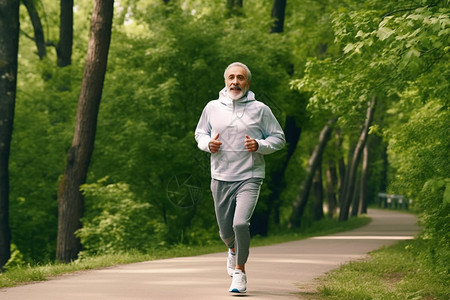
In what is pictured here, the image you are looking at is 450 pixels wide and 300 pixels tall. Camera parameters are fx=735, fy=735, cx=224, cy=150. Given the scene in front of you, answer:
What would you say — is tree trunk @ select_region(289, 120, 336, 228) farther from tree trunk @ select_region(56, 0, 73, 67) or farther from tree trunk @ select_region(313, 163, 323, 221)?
tree trunk @ select_region(56, 0, 73, 67)

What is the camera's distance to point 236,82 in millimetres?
6891

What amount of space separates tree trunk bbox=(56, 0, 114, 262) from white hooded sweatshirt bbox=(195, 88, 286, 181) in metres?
8.48

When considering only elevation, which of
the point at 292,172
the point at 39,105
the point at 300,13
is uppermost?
the point at 300,13

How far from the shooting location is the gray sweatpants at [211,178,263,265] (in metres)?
6.72

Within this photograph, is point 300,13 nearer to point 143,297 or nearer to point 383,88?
point 383,88

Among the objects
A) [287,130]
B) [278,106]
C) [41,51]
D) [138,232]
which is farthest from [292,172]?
[138,232]

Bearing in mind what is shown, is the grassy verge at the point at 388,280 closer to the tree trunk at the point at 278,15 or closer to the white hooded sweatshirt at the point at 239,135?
the white hooded sweatshirt at the point at 239,135

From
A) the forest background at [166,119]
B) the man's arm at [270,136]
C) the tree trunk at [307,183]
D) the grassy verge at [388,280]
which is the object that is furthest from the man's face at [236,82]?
the tree trunk at [307,183]

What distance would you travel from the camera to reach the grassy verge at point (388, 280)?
741cm

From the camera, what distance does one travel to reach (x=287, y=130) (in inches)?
929

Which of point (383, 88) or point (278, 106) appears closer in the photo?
point (383, 88)

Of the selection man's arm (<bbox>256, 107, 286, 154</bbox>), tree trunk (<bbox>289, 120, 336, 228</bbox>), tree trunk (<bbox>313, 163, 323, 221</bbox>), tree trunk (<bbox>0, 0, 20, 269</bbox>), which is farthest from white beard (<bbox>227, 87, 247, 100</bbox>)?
tree trunk (<bbox>313, 163, 323, 221</bbox>)

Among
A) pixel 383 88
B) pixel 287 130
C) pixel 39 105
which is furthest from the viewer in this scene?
pixel 287 130

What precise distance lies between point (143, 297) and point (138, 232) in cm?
781
